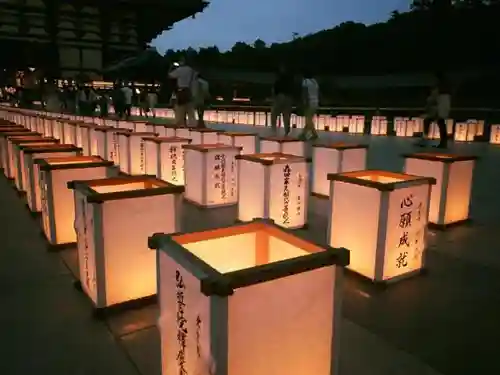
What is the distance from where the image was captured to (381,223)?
2.49m

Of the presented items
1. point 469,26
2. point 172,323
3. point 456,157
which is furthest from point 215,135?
point 469,26

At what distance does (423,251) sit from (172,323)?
191 cm

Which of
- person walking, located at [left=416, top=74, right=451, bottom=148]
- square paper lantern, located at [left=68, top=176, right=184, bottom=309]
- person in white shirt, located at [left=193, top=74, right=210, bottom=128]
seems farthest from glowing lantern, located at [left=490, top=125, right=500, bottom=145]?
square paper lantern, located at [left=68, top=176, right=184, bottom=309]

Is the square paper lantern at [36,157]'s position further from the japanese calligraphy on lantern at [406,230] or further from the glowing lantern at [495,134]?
the glowing lantern at [495,134]

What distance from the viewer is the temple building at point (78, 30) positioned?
16.6m

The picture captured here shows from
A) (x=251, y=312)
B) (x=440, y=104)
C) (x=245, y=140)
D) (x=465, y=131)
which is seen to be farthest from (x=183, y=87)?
(x=251, y=312)

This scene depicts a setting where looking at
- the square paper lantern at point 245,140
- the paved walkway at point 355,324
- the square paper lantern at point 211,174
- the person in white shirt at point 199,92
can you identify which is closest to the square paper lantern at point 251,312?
the paved walkway at point 355,324

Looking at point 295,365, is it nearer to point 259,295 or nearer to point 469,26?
point 259,295

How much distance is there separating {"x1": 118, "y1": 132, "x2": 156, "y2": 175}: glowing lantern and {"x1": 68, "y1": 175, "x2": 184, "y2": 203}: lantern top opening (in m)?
3.04

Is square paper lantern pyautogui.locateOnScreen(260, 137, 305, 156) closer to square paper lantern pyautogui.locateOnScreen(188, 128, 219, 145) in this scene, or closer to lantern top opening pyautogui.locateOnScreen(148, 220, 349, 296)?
square paper lantern pyautogui.locateOnScreen(188, 128, 219, 145)

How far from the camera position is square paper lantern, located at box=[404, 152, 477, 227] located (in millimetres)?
3557

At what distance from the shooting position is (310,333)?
1.41 m

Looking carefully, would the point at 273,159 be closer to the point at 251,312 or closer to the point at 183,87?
the point at 251,312

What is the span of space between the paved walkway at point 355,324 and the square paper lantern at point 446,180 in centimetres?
50
